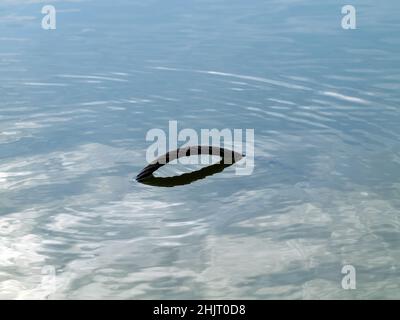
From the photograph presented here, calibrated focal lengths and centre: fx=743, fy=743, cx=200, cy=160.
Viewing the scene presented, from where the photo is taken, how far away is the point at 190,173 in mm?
9250

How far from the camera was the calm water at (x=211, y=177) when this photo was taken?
688 centimetres

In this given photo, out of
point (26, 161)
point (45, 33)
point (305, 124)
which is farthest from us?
point (45, 33)

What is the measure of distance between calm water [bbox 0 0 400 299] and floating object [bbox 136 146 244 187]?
0.18m

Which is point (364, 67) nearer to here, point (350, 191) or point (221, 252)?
point (350, 191)

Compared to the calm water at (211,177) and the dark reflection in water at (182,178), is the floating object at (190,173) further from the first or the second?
the calm water at (211,177)

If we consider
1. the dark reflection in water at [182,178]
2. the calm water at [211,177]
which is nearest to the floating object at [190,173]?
the dark reflection in water at [182,178]

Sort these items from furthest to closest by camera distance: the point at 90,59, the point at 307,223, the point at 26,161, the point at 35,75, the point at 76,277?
the point at 90,59 → the point at 35,75 → the point at 26,161 → the point at 307,223 → the point at 76,277

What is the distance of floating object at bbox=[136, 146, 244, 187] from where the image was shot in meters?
9.00

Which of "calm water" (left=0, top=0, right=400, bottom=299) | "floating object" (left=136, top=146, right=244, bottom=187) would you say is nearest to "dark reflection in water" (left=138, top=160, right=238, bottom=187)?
"floating object" (left=136, top=146, right=244, bottom=187)

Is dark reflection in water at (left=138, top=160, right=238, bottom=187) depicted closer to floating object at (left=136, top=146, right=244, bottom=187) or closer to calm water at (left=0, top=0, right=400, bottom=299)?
floating object at (left=136, top=146, right=244, bottom=187)

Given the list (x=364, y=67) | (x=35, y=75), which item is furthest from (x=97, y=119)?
(x=364, y=67)

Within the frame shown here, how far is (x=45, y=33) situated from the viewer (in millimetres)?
17188

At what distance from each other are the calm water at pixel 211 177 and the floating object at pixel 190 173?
0.18 m
